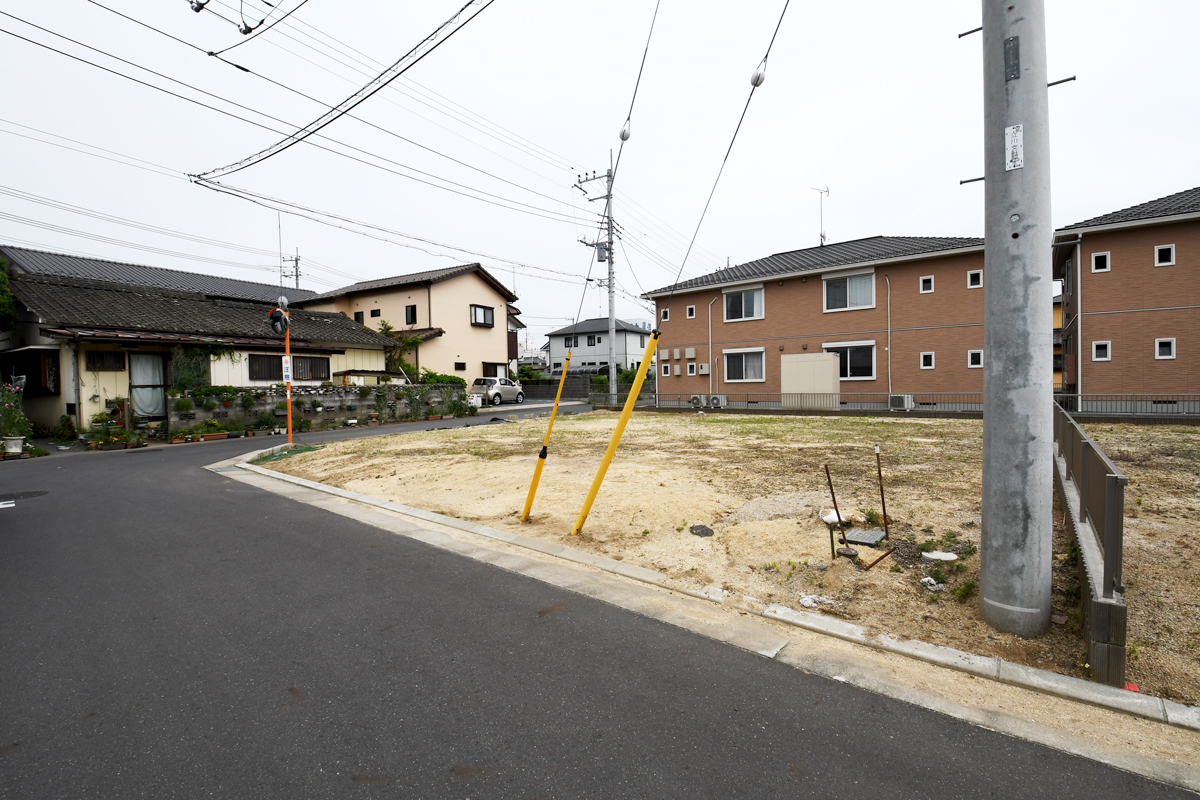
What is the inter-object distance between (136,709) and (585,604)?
8.71 feet

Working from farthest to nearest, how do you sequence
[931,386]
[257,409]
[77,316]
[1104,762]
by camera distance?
[931,386]
[257,409]
[77,316]
[1104,762]

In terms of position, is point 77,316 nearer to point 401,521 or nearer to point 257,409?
point 257,409

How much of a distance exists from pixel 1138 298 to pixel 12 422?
32.7 m

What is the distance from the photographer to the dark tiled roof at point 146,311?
58.6 feet

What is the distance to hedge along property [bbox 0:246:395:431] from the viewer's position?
56.1ft

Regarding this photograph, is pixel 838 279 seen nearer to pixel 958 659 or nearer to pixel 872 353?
pixel 872 353

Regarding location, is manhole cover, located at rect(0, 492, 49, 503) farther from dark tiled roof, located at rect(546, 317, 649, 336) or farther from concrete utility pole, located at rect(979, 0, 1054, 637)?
dark tiled roof, located at rect(546, 317, 649, 336)

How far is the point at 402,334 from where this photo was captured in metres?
32.1

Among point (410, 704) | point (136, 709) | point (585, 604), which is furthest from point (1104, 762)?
point (136, 709)

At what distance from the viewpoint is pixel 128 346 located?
1783 centimetres

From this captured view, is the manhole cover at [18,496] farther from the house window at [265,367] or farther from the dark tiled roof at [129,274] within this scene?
the dark tiled roof at [129,274]

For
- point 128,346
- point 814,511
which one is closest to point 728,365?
point 814,511

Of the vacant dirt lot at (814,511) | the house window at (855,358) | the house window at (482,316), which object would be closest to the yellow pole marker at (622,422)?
the vacant dirt lot at (814,511)

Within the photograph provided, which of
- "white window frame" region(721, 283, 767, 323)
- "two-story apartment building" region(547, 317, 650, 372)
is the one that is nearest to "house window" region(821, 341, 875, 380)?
"white window frame" region(721, 283, 767, 323)
